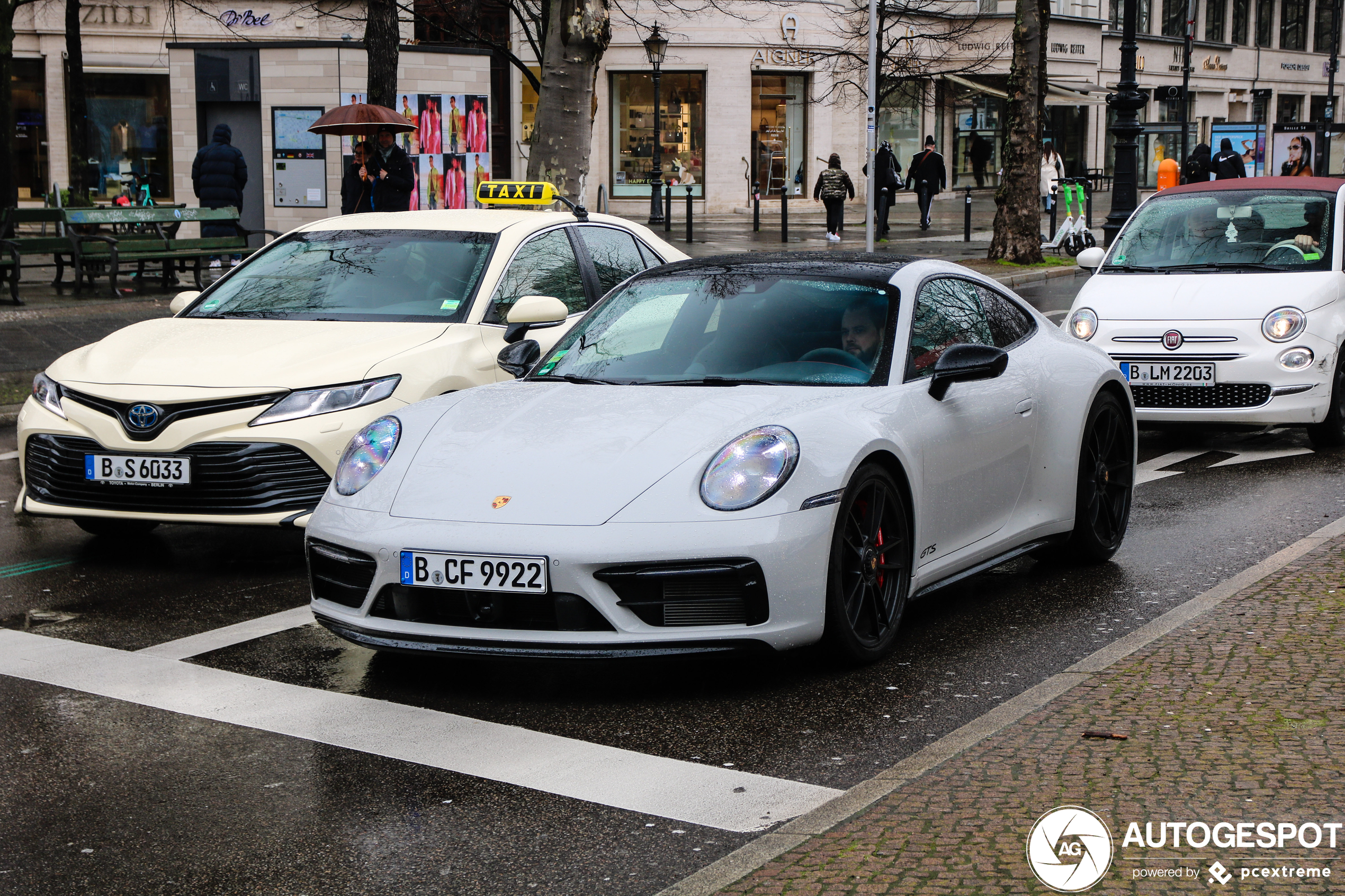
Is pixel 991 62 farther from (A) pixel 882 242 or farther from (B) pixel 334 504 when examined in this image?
(B) pixel 334 504

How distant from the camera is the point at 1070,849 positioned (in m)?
3.59

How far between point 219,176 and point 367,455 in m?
16.7

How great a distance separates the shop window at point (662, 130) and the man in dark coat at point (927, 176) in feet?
31.0

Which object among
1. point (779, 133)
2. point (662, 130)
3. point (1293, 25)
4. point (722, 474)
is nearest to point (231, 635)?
point (722, 474)

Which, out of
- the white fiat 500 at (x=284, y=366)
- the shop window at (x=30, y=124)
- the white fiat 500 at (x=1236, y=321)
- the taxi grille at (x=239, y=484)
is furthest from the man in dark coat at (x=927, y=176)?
the taxi grille at (x=239, y=484)

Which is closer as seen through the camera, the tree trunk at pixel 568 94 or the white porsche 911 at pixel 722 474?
the white porsche 911 at pixel 722 474

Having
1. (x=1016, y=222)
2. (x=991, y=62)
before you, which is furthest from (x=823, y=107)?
(x=1016, y=222)

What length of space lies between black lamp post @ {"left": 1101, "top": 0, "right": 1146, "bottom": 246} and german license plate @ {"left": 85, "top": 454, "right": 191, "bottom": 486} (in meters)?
17.6

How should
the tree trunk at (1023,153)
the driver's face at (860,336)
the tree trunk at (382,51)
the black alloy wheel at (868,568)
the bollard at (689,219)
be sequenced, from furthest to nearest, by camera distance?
the bollard at (689,219) < the tree trunk at (1023,153) < the tree trunk at (382,51) < the driver's face at (860,336) < the black alloy wheel at (868,568)

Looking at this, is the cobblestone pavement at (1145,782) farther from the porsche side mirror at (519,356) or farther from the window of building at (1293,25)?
the window of building at (1293,25)

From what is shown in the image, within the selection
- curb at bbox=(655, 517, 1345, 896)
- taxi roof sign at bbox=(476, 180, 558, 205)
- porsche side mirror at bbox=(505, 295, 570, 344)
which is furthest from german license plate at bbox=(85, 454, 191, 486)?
taxi roof sign at bbox=(476, 180, 558, 205)

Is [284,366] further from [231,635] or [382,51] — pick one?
[382,51]

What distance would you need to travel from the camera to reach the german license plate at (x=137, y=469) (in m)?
6.77

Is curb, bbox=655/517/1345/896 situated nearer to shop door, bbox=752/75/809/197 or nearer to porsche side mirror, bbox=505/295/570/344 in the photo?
porsche side mirror, bbox=505/295/570/344
